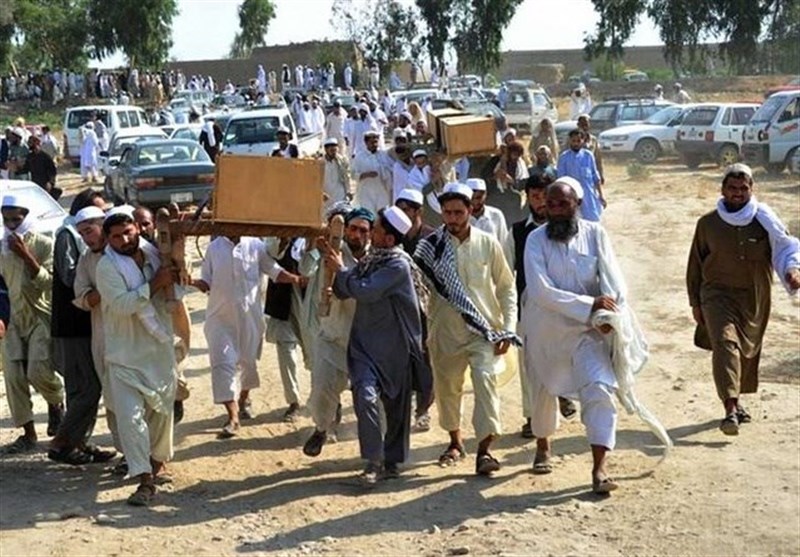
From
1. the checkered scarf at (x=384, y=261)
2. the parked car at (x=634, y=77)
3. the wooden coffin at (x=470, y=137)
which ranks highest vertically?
the parked car at (x=634, y=77)

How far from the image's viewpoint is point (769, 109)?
22938 millimetres

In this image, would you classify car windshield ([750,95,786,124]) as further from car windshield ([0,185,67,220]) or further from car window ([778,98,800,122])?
car windshield ([0,185,67,220])

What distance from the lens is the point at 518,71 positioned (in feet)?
212

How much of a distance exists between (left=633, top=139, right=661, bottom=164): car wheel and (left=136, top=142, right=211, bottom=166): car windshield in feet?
35.7

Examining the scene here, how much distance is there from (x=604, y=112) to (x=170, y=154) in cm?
1302

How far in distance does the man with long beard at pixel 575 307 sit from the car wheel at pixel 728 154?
63.7ft

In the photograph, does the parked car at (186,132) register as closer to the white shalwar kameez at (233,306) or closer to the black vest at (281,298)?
the black vest at (281,298)

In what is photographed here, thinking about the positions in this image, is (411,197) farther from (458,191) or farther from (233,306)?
(233,306)

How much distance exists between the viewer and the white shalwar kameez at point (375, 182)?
37.1 ft

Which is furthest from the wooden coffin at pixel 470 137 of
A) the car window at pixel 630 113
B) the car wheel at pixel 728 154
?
the car window at pixel 630 113

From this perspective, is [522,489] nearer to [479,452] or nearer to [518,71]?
[479,452]

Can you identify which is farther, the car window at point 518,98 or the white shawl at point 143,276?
the car window at point 518,98

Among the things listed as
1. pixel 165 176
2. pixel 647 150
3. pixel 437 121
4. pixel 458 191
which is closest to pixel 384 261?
pixel 458 191

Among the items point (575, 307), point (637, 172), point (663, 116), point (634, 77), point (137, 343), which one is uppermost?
point (634, 77)
